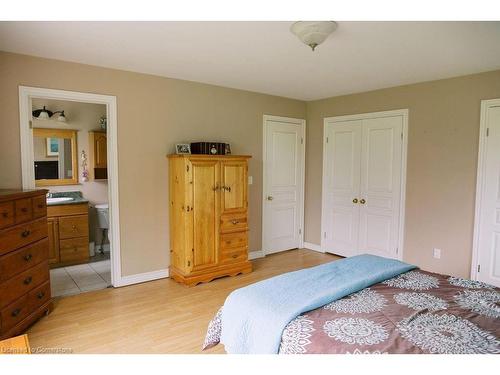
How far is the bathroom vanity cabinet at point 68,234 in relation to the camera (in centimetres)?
422

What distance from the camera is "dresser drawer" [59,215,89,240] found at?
4289 millimetres

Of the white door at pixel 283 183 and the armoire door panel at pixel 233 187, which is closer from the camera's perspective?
the armoire door panel at pixel 233 187

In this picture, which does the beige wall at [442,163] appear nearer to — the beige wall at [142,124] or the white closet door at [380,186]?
the white closet door at [380,186]

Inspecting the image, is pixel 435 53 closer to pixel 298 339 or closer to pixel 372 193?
pixel 372 193

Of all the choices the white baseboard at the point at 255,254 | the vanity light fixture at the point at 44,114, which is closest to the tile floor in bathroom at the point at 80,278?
the white baseboard at the point at 255,254

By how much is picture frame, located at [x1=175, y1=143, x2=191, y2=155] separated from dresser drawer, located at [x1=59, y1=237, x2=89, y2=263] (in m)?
1.91

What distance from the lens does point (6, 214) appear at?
2.36 m

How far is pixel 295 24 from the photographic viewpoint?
2.21 m

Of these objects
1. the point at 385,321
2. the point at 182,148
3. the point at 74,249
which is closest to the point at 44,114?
the point at 74,249

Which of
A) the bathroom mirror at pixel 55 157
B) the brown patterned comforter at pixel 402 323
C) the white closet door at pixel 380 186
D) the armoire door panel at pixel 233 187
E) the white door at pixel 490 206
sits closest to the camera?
the brown patterned comforter at pixel 402 323

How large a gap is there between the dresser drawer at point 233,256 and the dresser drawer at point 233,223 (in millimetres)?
258

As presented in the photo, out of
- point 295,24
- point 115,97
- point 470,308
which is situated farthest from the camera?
point 115,97
